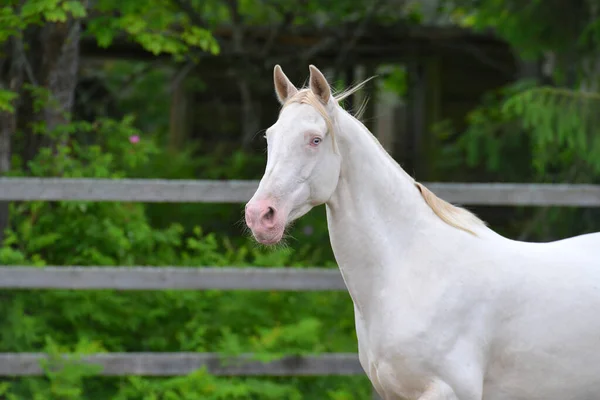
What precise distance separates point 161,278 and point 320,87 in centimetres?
214

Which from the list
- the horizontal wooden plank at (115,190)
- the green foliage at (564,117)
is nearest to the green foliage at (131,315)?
the horizontal wooden plank at (115,190)

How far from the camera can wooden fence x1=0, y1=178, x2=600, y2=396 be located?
4.67 m

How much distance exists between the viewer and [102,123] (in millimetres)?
5957

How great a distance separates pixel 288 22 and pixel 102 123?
124 inches

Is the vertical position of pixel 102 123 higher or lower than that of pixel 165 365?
higher

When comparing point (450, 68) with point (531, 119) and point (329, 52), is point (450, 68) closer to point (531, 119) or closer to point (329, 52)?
point (329, 52)

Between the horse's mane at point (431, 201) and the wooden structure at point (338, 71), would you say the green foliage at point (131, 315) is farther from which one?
the wooden structure at point (338, 71)

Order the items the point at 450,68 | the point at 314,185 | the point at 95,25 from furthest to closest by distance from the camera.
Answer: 1. the point at 450,68
2. the point at 95,25
3. the point at 314,185

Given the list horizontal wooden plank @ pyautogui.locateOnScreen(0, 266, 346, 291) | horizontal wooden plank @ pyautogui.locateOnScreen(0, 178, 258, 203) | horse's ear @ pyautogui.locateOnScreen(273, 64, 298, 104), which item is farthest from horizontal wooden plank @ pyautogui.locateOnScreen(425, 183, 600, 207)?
horse's ear @ pyautogui.locateOnScreen(273, 64, 298, 104)

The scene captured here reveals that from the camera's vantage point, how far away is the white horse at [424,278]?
9.07 ft

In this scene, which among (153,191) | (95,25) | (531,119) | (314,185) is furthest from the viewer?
(531,119)

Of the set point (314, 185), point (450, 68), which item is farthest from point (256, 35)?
point (314, 185)

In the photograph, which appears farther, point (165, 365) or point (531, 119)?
point (531, 119)

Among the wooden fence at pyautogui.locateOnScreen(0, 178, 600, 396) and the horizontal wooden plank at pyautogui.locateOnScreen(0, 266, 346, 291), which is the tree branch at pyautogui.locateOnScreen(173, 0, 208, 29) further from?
the horizontal wooden plank at pyautogui.locateOnScreen(0, 266, 346, 291)
